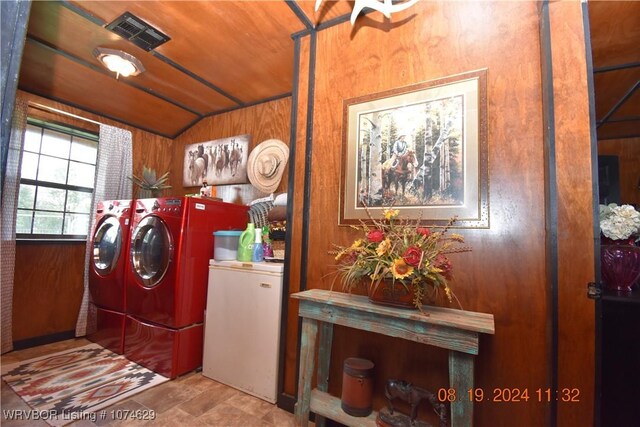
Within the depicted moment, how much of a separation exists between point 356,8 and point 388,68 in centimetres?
37

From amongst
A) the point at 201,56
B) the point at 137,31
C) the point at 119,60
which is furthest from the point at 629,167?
the point at 119,60

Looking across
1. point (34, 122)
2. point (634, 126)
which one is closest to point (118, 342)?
point (34, 122)

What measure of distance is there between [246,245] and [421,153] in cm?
141

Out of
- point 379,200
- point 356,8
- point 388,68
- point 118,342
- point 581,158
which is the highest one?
point 356,8

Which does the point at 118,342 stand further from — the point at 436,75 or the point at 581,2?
the point at 581,2

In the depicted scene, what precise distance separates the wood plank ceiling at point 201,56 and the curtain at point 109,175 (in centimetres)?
26

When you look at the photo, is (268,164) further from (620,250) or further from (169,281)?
(620,250)

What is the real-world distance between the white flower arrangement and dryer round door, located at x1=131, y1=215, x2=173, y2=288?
2.61 meters

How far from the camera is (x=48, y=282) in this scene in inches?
106

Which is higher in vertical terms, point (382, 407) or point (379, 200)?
point (379, 200)

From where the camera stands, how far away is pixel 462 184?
139cm

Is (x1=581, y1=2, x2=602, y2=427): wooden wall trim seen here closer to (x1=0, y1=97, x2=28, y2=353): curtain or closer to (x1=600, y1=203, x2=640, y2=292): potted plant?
(x1=600, y1=203, x2=640, y2=292): potted plant

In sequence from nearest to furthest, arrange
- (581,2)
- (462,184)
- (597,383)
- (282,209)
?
(597,383) < (581,2) < (462,184) < (282,209)

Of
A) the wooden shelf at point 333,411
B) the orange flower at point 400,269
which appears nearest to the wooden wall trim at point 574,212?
the orange flower at point 400,269
